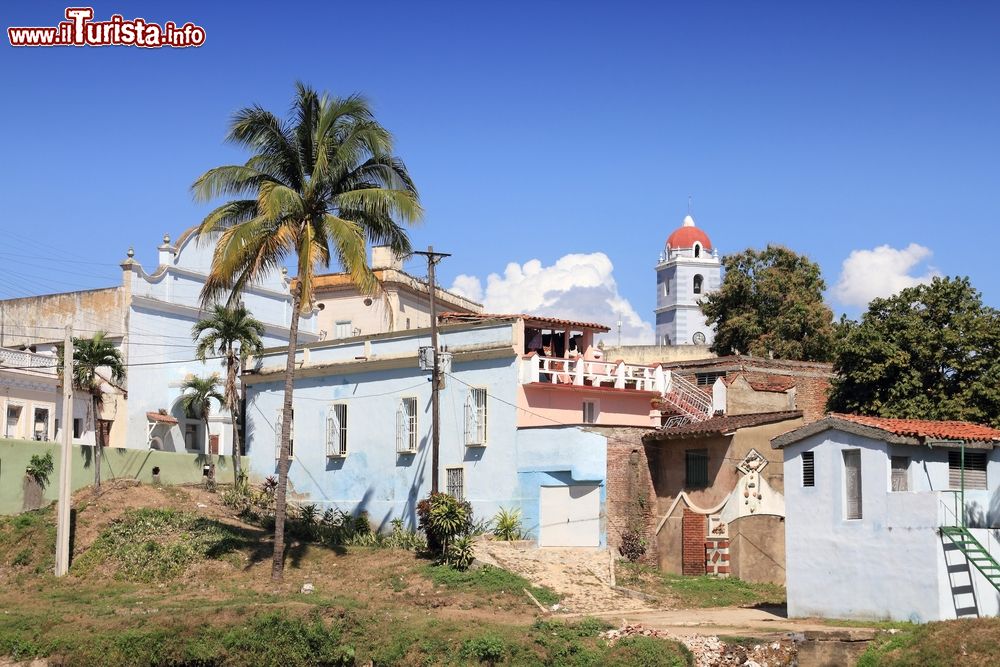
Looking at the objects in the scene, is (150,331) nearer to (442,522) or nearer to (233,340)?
(233,340)

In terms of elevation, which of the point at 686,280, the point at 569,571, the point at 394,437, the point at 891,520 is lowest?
the point at 569,571

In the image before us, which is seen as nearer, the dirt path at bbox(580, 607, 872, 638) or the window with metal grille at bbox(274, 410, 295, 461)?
the dirt path at bbox(580, 607, 872, 638)

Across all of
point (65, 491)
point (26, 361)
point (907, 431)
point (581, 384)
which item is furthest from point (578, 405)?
point (26, 361)

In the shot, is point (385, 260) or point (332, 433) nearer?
point (332, 433)

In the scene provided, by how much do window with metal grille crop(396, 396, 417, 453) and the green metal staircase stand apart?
19771mm

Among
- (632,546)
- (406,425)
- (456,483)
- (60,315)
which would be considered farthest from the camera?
(60,315)

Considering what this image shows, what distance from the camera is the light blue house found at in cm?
4000

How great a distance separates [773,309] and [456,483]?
27.6m

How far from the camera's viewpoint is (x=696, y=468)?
131ft

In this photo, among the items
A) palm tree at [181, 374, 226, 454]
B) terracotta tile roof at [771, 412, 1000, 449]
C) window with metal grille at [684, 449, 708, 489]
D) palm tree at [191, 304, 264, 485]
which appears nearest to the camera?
terracotta tile roof at [771, 412, 1000, 449]

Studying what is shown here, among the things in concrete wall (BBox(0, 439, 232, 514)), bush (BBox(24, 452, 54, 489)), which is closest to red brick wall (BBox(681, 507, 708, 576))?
concrete wall (BBox(0, 439, 232, 514))

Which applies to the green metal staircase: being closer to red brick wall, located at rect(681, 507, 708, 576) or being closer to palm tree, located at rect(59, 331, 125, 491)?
red brick wall, located at rect(681, 507, 708, 576)

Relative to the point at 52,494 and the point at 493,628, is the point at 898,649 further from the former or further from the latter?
the point at 52,494

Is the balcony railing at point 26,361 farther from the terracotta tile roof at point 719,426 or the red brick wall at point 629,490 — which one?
the terracotta tile roof at point 719,426
